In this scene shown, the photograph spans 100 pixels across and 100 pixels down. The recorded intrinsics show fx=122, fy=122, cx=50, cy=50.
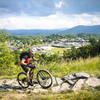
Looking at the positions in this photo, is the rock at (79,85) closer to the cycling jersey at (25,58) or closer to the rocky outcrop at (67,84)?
the rocky outcrop at (67,84)

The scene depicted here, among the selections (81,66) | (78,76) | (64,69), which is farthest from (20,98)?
(81,66)

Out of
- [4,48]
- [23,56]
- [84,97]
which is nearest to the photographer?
[84,97]

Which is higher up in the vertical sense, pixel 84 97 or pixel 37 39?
pixel 37 39

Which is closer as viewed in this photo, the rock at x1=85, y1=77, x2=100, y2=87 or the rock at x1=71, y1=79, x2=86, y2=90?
the rock at x1=71, y1=79, x2=86, y2=90

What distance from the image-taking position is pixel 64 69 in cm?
866

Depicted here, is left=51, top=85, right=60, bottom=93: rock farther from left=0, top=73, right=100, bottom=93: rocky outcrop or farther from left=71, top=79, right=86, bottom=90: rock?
left=71, top=79, right=86, bottom=90: rock

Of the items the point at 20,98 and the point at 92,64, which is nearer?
the point at 20,98

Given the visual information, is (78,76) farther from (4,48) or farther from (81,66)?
(4,48)

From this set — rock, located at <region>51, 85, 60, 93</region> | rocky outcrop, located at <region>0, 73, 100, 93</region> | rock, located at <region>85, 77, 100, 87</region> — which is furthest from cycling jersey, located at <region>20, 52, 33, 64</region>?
rock, located at <region>85, 77, 100, 87</region>

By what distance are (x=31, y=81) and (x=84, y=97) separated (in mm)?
3063

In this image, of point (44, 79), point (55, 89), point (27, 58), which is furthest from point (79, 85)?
point (27, 58)

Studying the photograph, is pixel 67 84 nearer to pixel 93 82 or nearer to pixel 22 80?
pixel 93 82

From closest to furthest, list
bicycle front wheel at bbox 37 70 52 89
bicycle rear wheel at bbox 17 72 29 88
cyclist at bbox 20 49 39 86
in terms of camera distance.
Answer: bicycle front wheel at bbox 37 70 52 89 < cyclist at bbox 20 49 39 86 < bicycle rear wheel at bbox 17 72 29 88

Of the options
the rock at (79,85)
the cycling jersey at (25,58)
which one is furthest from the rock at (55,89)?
the cycling jersey at (25,58)
